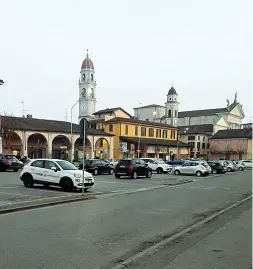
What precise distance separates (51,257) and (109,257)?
1.00m

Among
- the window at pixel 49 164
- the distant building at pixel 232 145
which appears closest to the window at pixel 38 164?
the window at pixel 49 164

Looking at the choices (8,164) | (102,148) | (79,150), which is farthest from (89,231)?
(102,148)

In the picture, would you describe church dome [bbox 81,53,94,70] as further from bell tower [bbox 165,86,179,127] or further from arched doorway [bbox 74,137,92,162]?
arched doorway [bbox 74,137,92,162]

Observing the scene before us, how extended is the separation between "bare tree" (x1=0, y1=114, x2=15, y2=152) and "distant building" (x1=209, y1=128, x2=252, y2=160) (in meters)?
64.1

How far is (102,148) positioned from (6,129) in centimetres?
2726

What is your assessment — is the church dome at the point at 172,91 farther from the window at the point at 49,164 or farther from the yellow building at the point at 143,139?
the window at the point at 49,164

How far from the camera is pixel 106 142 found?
69875mm

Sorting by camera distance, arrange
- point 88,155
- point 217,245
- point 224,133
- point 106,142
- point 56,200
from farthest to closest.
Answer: point 224,133 < point 106,142 < point 88,155 < point 56,200 < point 217,245

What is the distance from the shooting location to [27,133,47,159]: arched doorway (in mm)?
57638

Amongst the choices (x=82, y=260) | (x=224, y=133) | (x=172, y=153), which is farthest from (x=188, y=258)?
(x=224, y=133)

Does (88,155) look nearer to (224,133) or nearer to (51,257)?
(224,133)

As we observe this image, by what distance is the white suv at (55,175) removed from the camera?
54.9 feet

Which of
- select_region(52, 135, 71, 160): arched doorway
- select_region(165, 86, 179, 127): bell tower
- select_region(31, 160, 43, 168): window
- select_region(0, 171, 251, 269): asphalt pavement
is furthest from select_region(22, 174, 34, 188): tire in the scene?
select_region(165, 86, 179, 127): bell tower

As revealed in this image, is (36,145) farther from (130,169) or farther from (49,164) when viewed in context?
(49,164)
